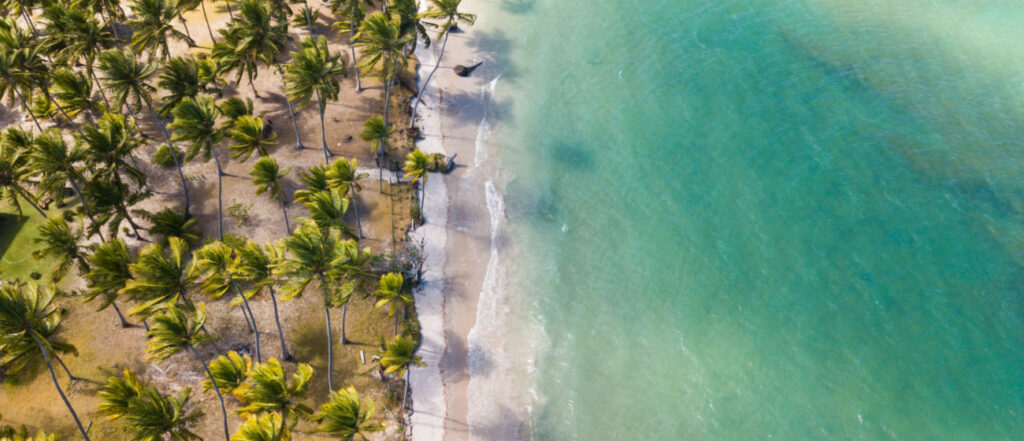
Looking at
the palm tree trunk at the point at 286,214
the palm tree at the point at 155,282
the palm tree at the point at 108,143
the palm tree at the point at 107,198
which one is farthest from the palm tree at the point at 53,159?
the palm tree trunk at the point at 286,214

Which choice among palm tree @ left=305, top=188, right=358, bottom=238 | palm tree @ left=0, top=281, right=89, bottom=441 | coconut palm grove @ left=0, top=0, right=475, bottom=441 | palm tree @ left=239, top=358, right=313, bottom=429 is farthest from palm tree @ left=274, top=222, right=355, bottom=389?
palm tree @ left=0, top=281, right=89, bottom=441

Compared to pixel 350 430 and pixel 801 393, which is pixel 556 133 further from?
pixel 350 430

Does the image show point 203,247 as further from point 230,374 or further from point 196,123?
point 196,123

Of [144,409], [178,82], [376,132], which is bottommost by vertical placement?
[144,409]

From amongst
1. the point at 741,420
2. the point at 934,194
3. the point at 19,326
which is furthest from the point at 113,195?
the point at 934,194

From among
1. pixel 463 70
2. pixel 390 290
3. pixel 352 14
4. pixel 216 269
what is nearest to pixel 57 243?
pixel 216 269

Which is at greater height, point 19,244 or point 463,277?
point 19,244
